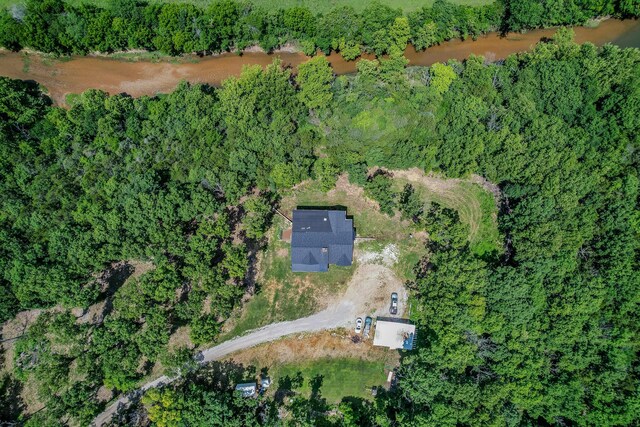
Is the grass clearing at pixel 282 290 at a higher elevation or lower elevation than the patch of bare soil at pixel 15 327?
higher

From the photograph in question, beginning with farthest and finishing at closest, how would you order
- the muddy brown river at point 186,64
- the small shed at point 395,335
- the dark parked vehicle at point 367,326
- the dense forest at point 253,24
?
the muddy brown river at point 186,64 < the dense forest at point 253,24 < the dark parked vehicle at point 367,326 < the small shed at point 395,335

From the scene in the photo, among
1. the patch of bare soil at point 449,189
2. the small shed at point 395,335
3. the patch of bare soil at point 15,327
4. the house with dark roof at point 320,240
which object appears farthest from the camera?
the patch of bare soil at point 449,189

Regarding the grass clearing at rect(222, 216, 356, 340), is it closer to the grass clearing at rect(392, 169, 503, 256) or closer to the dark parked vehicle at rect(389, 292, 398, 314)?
the dark parked vehicle at rect(389, 292, 398, 314)

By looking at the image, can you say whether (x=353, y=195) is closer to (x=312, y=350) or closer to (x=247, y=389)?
(x=312, y=350)

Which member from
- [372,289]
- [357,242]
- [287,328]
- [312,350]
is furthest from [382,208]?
[312,350]

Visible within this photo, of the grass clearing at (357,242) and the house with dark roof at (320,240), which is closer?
the house with dark roof at (320,240)

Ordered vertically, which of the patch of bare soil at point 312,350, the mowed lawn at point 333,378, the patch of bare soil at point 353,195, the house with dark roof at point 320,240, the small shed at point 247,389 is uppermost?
the patch of bare soil at point 353,195

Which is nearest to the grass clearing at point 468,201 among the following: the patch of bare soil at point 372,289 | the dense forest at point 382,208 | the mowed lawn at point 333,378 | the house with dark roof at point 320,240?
the dense forest at point 382,208

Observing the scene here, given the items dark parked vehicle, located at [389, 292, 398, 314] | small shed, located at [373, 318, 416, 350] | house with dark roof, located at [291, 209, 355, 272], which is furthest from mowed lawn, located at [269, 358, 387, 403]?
house with dark roof, located at [291, 209, 355, 272]

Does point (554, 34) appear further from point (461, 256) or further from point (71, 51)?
point (71, 51)

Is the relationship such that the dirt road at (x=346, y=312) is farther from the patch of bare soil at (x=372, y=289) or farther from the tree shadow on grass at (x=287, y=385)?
the tree shadow on grass at (x=287, y=385)
